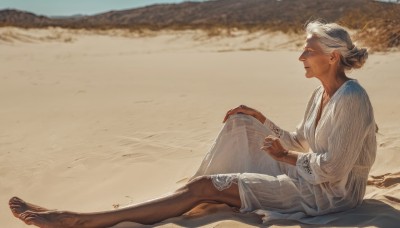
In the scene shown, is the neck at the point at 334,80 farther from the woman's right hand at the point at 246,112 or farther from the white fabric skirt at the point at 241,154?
the woman's right hand at the point at 246,112

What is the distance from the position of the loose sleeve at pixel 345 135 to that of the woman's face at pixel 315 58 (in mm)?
232

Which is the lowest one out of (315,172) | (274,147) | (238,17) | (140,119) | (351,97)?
(140,119)

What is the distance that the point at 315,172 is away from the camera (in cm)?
333

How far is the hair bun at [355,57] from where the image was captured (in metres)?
3.34

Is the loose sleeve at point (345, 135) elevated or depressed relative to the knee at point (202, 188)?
elevated

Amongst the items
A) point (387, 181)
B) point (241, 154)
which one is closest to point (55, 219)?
point (241, 154)

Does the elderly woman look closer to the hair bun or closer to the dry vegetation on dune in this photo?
the hair bun

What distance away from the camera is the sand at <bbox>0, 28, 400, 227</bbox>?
4.69m

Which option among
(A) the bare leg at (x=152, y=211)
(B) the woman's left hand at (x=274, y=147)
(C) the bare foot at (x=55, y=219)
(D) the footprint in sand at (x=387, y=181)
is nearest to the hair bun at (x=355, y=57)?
(B) the woman's left hand at (x=274, y=147)

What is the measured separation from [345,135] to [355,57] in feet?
1.47

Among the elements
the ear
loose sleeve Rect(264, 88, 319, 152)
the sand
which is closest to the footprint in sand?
the sand

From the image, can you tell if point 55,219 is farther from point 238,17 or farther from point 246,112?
point 238,17

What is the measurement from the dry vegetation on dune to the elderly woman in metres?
9.45

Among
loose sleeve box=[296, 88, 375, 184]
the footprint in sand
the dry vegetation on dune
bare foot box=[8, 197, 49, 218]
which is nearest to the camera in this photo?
loose sleeve box=[296, 88, 375, 184]
